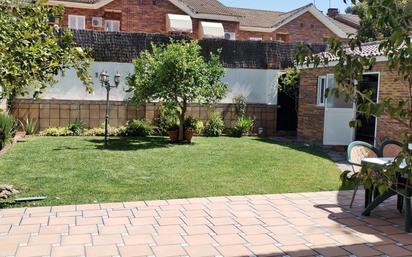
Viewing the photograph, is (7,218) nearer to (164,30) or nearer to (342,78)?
(342,78)

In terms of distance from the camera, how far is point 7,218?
6.43m

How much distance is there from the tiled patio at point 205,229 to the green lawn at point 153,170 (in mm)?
823

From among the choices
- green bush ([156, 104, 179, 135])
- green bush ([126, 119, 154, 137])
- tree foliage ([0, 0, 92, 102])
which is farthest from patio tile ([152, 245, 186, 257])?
green bush ([126, 119, 154, 137])

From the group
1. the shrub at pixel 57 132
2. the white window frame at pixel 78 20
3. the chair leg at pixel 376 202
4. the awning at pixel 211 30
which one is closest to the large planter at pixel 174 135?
the shrub at pixel 57 132

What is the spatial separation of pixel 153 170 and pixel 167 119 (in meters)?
7.86

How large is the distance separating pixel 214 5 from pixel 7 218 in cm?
2727

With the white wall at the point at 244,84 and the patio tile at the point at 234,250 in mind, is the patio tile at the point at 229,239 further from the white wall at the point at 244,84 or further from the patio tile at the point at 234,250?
the white wall at the point at 244,84

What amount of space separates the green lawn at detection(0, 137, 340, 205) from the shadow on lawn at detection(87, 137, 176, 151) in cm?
3

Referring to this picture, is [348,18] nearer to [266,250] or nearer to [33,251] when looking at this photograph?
[266,250]

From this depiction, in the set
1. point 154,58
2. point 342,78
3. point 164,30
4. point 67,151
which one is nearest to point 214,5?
point 164,30

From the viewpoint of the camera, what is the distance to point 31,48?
593cm

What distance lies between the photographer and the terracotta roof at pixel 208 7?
96.4 feet

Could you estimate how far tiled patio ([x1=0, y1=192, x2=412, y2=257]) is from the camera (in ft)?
17.6

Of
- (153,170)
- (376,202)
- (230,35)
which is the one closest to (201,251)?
(376,202)
